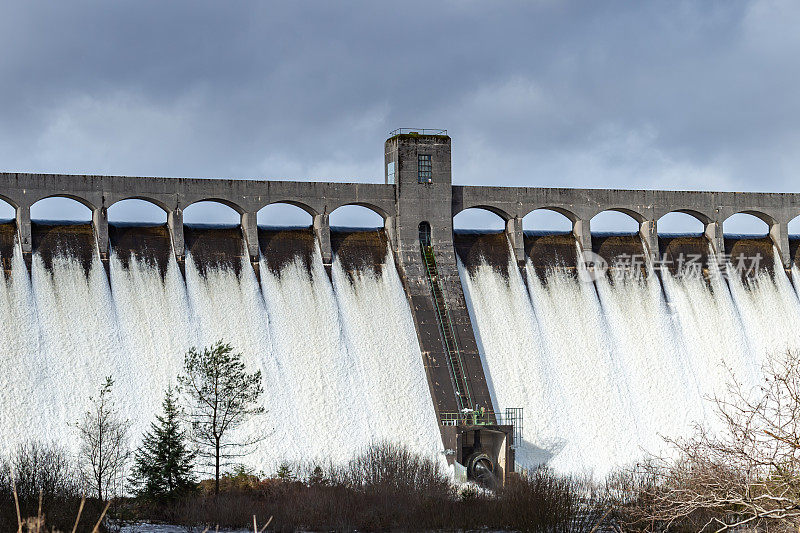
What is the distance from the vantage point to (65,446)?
41031mm

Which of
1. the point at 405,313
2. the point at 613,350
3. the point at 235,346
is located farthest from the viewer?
the point at 613,350

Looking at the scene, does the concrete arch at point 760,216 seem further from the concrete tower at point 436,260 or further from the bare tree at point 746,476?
the bare tree at point 746,476

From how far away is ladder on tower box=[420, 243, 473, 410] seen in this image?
47219mm

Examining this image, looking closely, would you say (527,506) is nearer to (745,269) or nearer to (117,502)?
(117,502)

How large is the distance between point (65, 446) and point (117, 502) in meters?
7.91

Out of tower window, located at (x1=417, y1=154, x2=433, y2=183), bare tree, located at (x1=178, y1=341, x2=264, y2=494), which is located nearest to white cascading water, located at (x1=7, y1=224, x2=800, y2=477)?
bare tree, located at (x1=178, y1=341, x2=264, y2=494)

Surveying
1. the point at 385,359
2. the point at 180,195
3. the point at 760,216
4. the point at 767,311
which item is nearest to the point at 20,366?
the point at 180,195

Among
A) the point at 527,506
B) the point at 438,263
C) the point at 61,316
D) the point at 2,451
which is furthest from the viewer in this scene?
the point at 438,263

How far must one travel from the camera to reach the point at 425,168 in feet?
173

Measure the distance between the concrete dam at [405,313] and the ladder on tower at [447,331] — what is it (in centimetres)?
10

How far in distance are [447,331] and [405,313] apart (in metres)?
2.03

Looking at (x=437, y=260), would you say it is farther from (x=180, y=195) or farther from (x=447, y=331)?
(x=180, y=195)

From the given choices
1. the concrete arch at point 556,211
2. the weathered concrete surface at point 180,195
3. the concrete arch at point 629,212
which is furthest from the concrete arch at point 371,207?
the concrete arch at point 629,212

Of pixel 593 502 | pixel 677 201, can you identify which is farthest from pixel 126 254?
pixel 677 201
